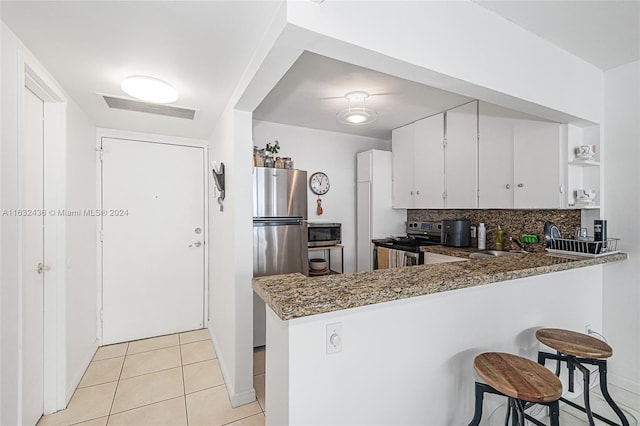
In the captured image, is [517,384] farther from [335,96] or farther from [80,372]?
[80,372]

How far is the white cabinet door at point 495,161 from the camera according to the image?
2.67 metres

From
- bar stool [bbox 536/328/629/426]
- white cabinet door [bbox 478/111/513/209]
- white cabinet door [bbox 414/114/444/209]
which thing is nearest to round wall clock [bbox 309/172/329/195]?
white cabinet door [bbox 414/114/444/209]

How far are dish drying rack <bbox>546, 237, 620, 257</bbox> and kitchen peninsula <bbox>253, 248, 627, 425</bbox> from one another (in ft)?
1.74

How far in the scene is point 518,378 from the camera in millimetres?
1236

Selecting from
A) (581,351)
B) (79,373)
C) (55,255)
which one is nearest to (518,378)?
(581,351)

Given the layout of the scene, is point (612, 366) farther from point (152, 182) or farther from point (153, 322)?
point (152, 182)

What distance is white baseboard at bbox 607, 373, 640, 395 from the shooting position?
2.16m

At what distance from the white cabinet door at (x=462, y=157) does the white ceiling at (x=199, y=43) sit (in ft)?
1.53

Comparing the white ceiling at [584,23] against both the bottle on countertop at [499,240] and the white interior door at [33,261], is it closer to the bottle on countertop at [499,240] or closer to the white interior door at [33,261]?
the bottle on countertop at [499,240]

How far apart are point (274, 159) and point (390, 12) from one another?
1.88 meters

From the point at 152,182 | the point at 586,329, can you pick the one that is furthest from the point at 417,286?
the point at 152,182

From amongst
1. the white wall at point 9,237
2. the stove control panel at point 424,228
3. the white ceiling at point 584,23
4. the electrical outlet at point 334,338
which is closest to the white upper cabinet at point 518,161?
the white ceiling at point 584,23

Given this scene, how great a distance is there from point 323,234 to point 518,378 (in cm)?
249

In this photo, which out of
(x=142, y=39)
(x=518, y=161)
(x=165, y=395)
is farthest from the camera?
(x=518, y=161)
